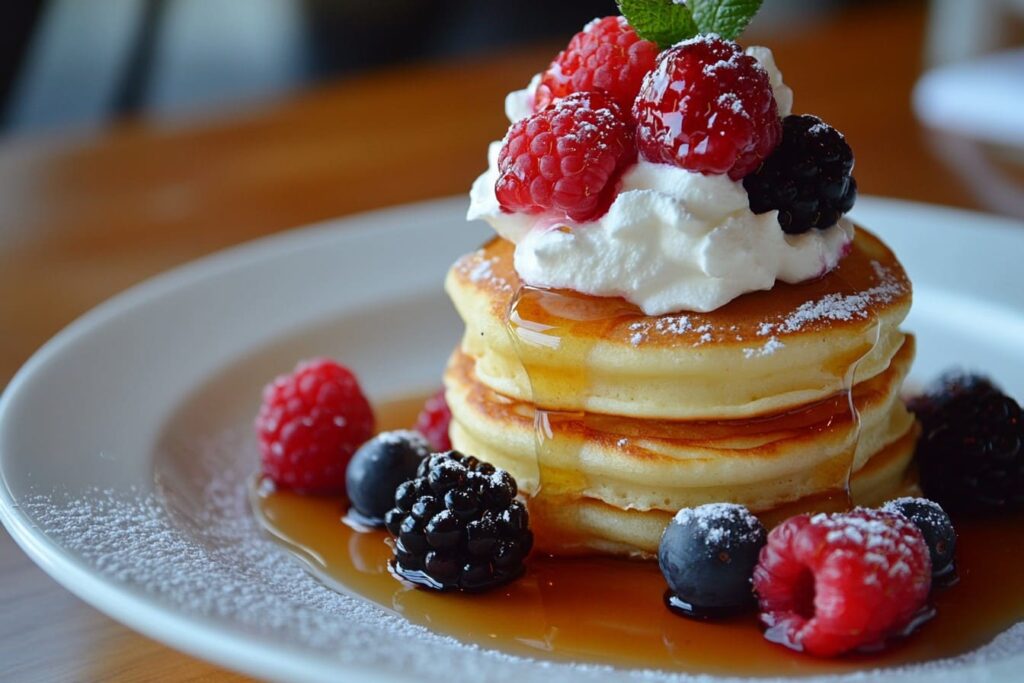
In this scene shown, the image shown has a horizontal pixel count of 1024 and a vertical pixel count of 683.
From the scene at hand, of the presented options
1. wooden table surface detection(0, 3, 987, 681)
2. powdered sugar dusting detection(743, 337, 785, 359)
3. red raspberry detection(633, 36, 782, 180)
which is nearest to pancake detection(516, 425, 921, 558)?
powdered sugar dusting detection(743, 337, 785, 359)

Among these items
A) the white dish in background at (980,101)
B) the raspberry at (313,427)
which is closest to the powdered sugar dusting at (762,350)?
the raspberry at (313,427)

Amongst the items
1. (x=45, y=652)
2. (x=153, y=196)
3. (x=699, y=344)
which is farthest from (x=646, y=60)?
(x=153, y=196)

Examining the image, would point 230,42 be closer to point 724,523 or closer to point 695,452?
point 695,452

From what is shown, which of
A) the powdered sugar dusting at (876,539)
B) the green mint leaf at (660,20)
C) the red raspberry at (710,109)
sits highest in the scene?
the green mint leaf at (660,20)

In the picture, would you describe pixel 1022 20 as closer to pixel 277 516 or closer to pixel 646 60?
pixel 646 60

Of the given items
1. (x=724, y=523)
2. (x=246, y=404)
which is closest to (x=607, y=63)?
(x=724, y=523)

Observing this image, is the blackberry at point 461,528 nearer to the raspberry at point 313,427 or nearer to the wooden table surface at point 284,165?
the raspberry at point 313,427
